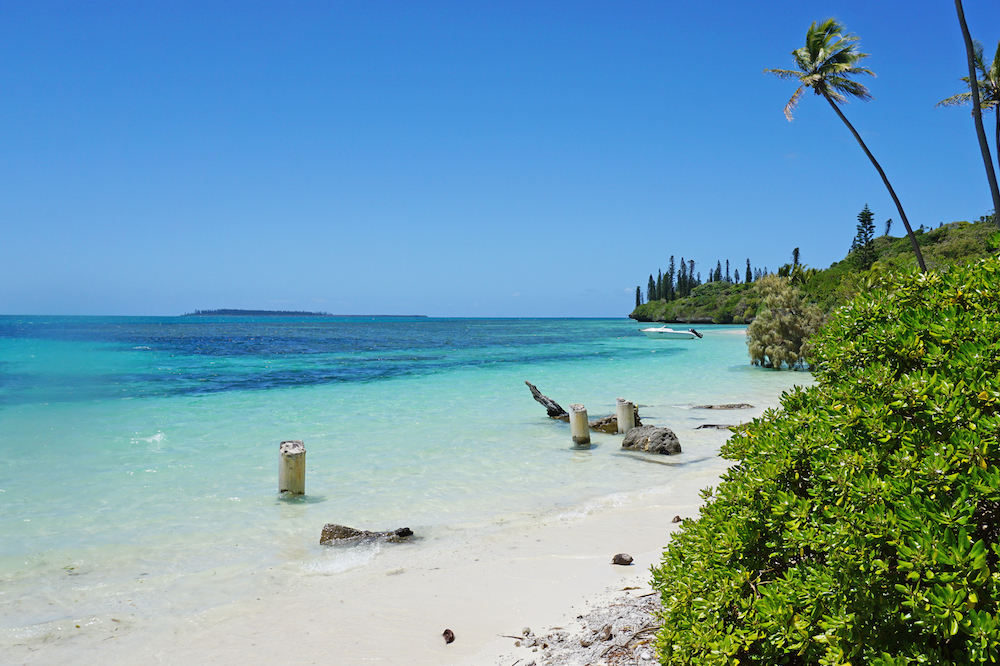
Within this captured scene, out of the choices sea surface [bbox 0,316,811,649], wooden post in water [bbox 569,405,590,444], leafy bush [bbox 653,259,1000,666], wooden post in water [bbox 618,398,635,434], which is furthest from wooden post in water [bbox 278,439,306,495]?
wooden post in water [bbox 618,398,635,434]

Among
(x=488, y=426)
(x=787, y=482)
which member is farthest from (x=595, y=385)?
(x=787, y=482)

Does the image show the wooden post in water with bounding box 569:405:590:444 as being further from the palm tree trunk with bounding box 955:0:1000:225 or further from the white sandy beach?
the palm tree trunk with bounding box 955:0:1000:225

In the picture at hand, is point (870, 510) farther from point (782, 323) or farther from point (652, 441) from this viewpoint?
point (782, 323)

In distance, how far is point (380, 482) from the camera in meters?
9.32

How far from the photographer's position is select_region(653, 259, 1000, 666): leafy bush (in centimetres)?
179

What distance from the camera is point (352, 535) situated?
6.74 meters

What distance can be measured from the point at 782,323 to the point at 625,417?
19.5 meters

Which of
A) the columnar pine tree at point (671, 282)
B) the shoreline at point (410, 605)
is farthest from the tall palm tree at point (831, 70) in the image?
the columnar pine tree at point (671, 282)

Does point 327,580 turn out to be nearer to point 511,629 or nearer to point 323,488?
point 511,629

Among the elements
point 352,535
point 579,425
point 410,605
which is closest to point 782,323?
point 579,425

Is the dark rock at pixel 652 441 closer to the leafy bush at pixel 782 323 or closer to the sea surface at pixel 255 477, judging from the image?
the sea surface at pixel 255 477

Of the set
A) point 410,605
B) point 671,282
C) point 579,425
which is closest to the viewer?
point 410,605

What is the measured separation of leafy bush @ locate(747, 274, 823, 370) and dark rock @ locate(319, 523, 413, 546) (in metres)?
26.1

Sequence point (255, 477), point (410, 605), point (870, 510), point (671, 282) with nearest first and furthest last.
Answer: point (870, 510), point (410, 605), point (255, 477), point (671, 282)
